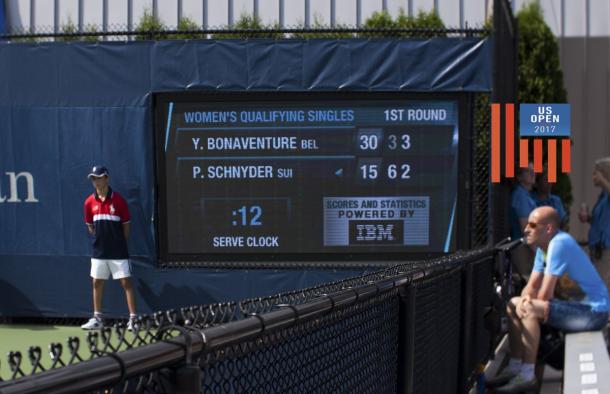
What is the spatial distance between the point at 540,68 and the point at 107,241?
327 inches

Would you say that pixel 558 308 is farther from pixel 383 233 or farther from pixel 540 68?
pixel 540 68

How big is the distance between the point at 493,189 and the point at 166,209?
144 inches

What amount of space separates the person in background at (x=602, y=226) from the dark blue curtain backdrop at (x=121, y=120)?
161cm

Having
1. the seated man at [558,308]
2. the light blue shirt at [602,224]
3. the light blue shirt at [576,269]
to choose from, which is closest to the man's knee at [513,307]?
the seated man at [558,308]

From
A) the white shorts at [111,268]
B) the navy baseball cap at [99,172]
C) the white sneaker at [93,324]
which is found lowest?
the white sneaker at [93,324]

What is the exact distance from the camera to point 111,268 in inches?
454

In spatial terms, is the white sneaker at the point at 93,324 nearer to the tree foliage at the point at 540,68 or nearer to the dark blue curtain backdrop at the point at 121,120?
the dark blue curtain backdrop at the point at 121,120

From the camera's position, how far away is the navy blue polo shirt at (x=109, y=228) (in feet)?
37.5

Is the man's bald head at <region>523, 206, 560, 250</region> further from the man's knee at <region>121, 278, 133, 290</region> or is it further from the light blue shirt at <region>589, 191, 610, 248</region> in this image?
the man's knee at <region>121, 278, 133, 290</region>

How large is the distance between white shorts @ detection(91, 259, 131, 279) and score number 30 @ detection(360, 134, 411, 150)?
9.65 feet

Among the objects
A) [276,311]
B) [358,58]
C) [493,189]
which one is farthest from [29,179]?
[276,311]

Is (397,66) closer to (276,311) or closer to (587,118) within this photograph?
(587,118)

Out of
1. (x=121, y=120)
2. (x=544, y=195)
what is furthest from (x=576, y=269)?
(x=121, y=120)

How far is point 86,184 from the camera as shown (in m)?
11.9
